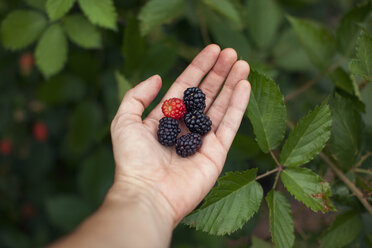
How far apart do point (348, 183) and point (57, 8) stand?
1620 mm

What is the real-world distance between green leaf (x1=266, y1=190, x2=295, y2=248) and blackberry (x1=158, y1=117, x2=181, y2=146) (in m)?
0.53

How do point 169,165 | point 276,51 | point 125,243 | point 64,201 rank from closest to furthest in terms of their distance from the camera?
point 125,243
point 169,165
point 64,201
point 276,51

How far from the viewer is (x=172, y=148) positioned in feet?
5.30

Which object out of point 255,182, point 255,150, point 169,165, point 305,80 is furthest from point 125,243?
point 305,80

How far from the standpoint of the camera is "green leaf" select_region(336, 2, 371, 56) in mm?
1739

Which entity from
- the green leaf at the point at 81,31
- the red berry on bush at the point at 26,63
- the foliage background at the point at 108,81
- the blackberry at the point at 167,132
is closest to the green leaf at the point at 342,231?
the foliage background at the point at 108,81

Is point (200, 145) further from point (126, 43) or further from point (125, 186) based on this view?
point (126, 43)

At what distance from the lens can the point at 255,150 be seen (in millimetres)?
1646

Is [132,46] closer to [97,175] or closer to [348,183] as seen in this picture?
[97,175]

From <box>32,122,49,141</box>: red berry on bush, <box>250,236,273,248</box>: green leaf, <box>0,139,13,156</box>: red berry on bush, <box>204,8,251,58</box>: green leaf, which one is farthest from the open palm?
<box>0,139,13,156</box>: red berry on bush

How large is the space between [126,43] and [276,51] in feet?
4.18

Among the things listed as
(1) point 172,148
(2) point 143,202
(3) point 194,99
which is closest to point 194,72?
Answer: (3) point 194,99

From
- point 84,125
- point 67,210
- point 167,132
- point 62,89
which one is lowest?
point 67,210

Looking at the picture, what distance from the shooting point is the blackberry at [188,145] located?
1.49 metres
